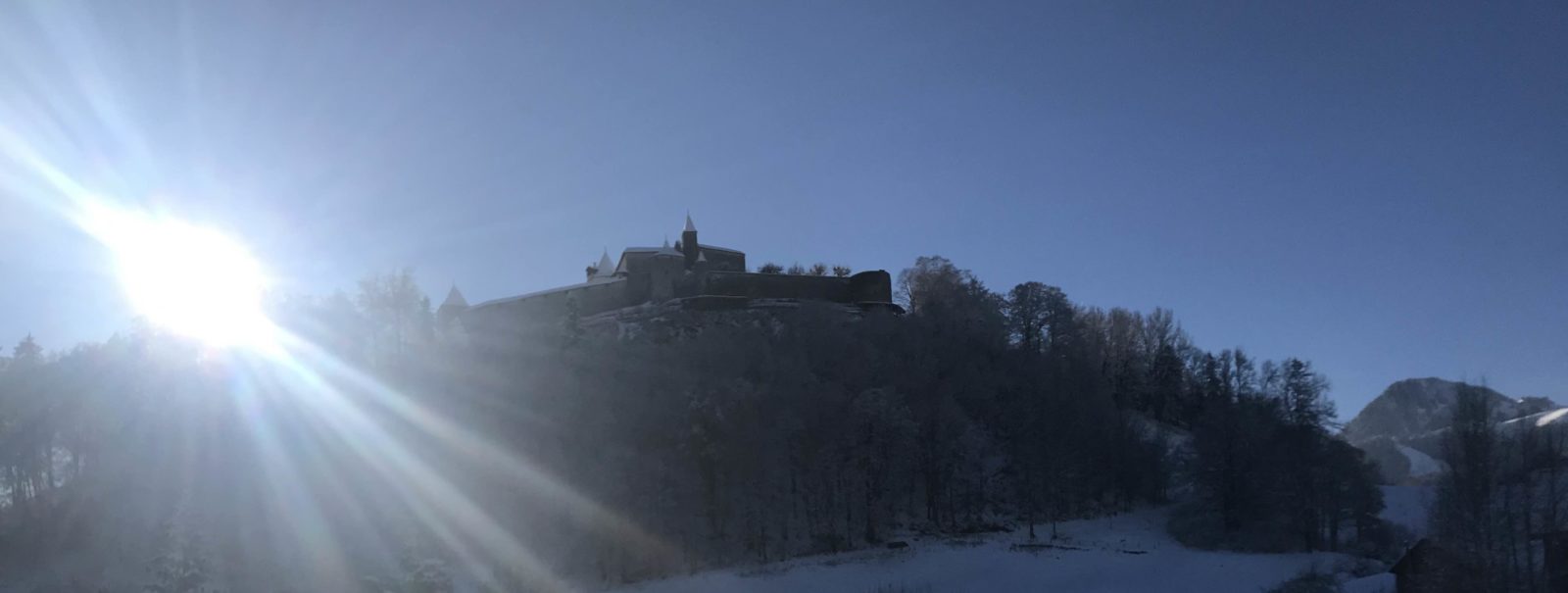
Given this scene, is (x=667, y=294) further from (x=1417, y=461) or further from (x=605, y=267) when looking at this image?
(x=1417, y=461)

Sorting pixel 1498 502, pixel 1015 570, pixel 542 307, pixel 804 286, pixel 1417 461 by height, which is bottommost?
pixel 1417 461

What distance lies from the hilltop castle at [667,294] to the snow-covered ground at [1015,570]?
38447mm

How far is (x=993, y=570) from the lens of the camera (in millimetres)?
42250

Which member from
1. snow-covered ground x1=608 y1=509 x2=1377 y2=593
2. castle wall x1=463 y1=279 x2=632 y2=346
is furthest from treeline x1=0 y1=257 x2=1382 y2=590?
castle wall x1=463 y1=279 x2=632 y2=346

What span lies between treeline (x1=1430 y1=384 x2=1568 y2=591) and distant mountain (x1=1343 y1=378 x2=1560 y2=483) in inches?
2419

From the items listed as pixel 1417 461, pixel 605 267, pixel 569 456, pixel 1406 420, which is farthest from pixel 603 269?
pixel 1406 420

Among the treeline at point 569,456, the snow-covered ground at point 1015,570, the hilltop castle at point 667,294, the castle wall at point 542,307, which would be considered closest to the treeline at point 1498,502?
the snow-covered ground at point 1015,570

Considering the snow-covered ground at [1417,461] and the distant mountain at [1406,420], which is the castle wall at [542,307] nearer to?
the distant mountain at [1406,420]

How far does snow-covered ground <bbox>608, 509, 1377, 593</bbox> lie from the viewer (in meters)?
40.8

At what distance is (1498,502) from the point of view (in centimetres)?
3631

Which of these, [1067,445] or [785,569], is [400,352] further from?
[1067,445]

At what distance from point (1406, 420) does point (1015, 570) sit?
149 metres

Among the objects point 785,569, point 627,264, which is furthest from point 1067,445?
point 627,264

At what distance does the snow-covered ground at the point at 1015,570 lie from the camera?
40.8m
